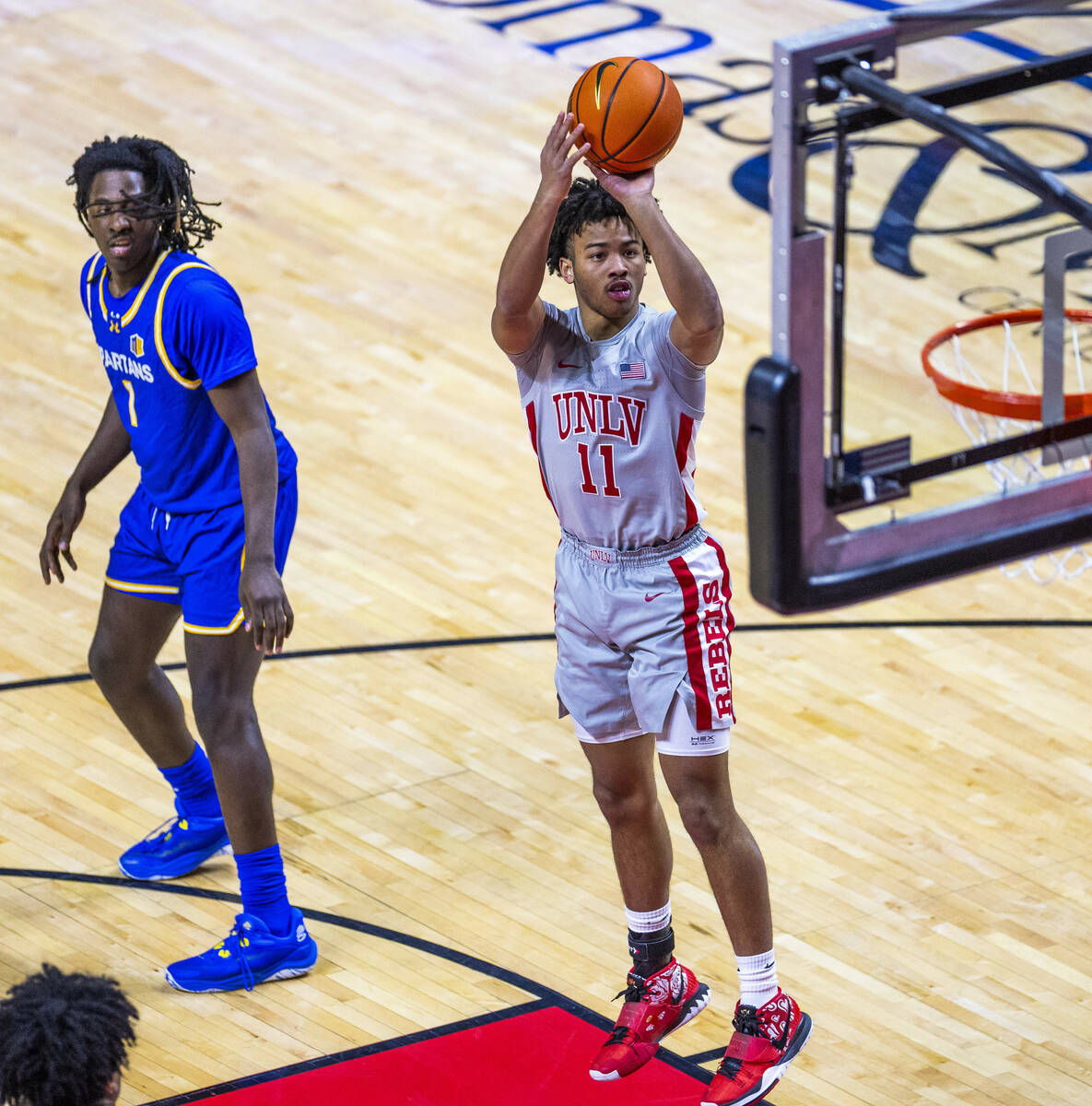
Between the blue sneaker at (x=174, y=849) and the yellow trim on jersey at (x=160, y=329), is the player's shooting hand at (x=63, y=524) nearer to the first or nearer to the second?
the yellow trim on jersey at (x=160, y=329)

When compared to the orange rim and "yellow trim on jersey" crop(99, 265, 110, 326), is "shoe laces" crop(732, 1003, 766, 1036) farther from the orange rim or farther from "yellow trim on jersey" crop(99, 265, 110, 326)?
"yellow trim on jersey" crop(99, 265, 110, 326)

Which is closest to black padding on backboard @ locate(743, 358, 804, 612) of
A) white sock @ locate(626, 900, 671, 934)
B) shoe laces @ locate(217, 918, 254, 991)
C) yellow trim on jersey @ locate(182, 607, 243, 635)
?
white sock @ locate(626, 900, 671, 934)

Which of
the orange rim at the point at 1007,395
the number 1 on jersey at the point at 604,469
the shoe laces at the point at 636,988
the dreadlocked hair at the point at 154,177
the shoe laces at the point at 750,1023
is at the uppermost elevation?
the dreadlocked hair at the point at 154,177

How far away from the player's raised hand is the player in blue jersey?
1.07 m

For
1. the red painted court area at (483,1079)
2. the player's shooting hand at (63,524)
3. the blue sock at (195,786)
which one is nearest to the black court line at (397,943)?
the red painted court area at (483,1079)

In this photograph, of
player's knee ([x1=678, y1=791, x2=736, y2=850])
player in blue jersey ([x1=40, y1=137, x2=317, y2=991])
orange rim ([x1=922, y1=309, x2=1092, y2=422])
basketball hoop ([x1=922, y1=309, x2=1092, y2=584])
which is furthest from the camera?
orange rim ([x1=922, y1=309, x2=1092, y2=422])

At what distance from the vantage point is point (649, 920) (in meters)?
4.46

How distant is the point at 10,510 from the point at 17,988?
14.1ft

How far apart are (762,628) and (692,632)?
2.63m

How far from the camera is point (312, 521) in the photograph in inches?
291

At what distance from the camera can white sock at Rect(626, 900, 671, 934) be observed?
176 inches

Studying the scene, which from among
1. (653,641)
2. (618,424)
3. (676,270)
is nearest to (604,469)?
(618,424)

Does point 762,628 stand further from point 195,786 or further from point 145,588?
point 145,588

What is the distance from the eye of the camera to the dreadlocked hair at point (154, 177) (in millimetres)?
4727
